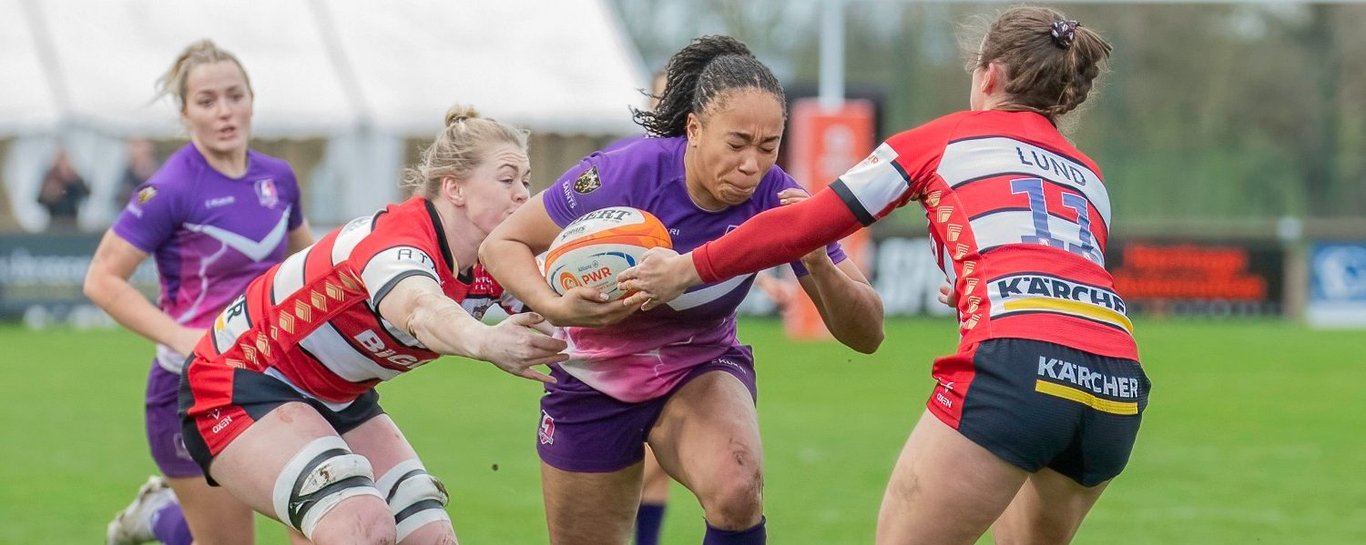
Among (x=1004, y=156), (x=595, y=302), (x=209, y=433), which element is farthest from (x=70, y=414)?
(x=1004, y=156)

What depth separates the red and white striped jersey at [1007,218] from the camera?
4109mm

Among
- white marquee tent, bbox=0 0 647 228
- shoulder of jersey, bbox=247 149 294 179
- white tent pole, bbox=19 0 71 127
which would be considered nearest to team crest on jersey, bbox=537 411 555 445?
shoulder of jersey, bbox=247 149 294 179

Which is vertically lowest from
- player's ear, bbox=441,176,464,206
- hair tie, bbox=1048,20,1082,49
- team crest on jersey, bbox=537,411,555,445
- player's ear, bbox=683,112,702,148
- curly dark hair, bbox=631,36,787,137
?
team crest on jersey, bbox=537,411,555,445

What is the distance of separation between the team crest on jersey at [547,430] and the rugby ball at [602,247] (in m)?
0.60

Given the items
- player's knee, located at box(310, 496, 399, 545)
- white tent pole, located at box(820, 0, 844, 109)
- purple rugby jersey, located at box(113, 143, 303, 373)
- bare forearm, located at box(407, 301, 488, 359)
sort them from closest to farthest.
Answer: bare forearm, located at box(407, 301, 488, 359) → player's knee, located at box(310, 496, 399, 545) → purple rugby jersey, located at box(113, 143, 303, 373) → white tent pole, located at box(820, 0, 844, 109)

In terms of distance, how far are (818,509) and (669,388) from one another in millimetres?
3535

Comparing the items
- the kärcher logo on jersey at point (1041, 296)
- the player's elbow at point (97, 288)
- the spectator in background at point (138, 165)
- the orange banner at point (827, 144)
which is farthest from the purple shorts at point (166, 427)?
the spectator in background at point (138, 165)

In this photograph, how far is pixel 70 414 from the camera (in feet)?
39.4

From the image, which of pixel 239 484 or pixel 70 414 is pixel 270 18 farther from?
pixel 239 484

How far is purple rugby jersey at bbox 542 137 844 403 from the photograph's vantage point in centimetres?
479

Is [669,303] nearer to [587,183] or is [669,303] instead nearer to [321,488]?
[587,183]

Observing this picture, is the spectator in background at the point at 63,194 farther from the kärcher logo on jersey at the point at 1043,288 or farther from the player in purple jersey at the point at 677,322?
the kärcher logo on jersey at the point at 1043,288

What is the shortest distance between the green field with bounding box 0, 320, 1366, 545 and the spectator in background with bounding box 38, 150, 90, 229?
297cm

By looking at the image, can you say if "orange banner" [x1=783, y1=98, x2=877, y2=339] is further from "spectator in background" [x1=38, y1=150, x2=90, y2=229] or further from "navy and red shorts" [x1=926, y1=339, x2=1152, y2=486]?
"navy and red shorts" [x1=926, y1=339, x2=1152, y2=486]
